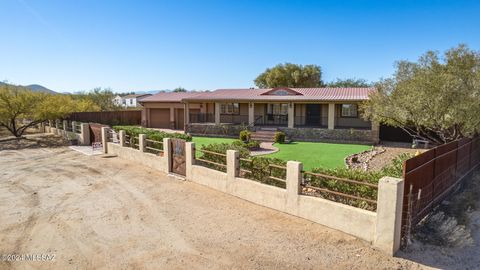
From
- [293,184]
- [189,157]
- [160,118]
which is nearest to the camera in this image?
[293,184]

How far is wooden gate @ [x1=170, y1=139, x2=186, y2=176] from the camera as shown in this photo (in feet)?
36.9

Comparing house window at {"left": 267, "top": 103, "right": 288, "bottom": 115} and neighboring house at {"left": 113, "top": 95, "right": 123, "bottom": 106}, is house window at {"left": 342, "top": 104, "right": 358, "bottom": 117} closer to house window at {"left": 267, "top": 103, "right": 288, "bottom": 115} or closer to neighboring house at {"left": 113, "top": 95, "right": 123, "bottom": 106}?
house window at {"left": 267, "top": 103, "right": 288, "bottom": 115}

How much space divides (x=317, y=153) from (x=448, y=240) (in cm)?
988

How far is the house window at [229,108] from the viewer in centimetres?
2701

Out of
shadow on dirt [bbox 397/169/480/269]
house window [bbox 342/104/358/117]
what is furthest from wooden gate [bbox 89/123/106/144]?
shadow on dirt [bbox 397/169/480/269]

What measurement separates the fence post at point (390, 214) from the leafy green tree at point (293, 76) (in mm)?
39305

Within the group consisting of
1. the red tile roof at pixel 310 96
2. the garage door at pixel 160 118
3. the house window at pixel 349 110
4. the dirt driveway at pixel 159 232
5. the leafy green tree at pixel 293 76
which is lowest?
the dirt driveway at pixel 159 232

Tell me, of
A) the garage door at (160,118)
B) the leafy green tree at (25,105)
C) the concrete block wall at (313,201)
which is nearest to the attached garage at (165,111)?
the garage door at (160,118)

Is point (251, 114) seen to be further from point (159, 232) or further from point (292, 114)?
point (159, 232)

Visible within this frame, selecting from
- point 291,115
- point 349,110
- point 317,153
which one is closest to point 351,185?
point 317,153

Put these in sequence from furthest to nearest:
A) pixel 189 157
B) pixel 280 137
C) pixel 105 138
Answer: pixel 280 137
pixel 105 138
pixel 189 157

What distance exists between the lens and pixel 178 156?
37.9 ft

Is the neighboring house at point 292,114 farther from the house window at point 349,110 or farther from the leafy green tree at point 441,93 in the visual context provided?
the leafy green tree at point 441,93

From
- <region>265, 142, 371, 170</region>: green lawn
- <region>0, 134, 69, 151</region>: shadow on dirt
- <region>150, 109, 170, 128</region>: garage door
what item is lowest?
<region>0, 134, 69, 151</region>: shadow on dirt
